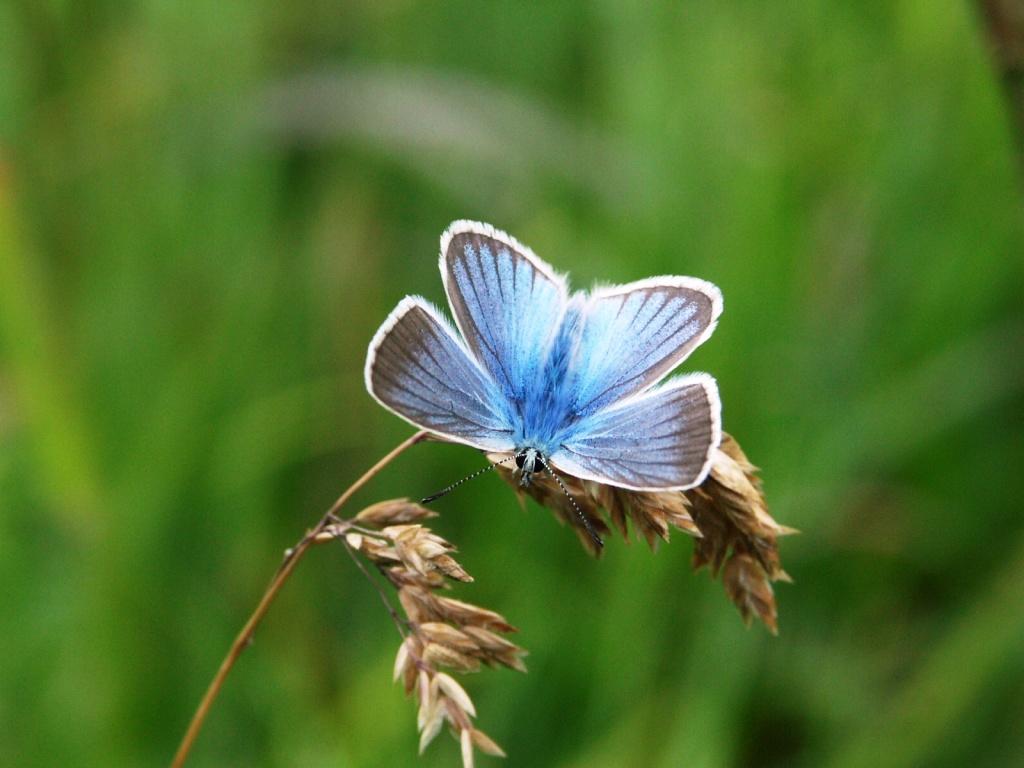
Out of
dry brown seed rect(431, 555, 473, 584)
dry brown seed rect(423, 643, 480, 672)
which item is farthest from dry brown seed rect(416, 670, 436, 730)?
dry brown seed rect(431, 555, 473, 584)

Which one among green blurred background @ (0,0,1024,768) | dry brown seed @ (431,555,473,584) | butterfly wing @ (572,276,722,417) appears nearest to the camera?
dry brown seed @ (431,555,473,584)

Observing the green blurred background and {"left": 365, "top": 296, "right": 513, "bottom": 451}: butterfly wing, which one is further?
the green blurred background

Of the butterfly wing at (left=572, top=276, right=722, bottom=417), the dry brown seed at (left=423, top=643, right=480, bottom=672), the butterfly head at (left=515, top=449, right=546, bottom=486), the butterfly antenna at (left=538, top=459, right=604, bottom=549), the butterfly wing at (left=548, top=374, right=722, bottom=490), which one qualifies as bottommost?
the dry brown seed at (left=423, top=643, right=480, bottom=672)

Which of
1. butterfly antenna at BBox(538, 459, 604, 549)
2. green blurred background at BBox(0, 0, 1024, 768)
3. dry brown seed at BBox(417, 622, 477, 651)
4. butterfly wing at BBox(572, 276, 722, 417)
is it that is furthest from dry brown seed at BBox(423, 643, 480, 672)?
green blurred background at BBox(0, 0, 1024, 768)

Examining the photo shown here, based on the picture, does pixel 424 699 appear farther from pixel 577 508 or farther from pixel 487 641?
pixel 577 508

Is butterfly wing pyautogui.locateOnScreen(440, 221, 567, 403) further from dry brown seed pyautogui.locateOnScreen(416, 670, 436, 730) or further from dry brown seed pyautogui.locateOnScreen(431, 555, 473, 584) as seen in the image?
dry brown seed pyautogui.locateOnScreen(416, 670, 436, 730)

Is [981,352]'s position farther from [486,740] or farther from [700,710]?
[486,740]

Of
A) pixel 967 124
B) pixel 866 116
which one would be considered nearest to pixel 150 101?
pixel 866 116

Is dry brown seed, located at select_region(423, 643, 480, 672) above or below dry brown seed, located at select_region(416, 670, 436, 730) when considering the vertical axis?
above

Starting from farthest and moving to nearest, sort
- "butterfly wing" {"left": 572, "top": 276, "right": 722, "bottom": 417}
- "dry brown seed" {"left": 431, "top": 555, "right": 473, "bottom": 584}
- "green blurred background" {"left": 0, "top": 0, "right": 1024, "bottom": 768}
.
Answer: "green blurred background" {"left": 0, "top": 0, "right": 1024, "bottom": 768} → "butterfly wing" {"left": 572, "top": 276, "right": 722, "bottom": 417} → "dry brown seed" {"left": 431, "top": 555, "right": 473, "bottom": 584}
